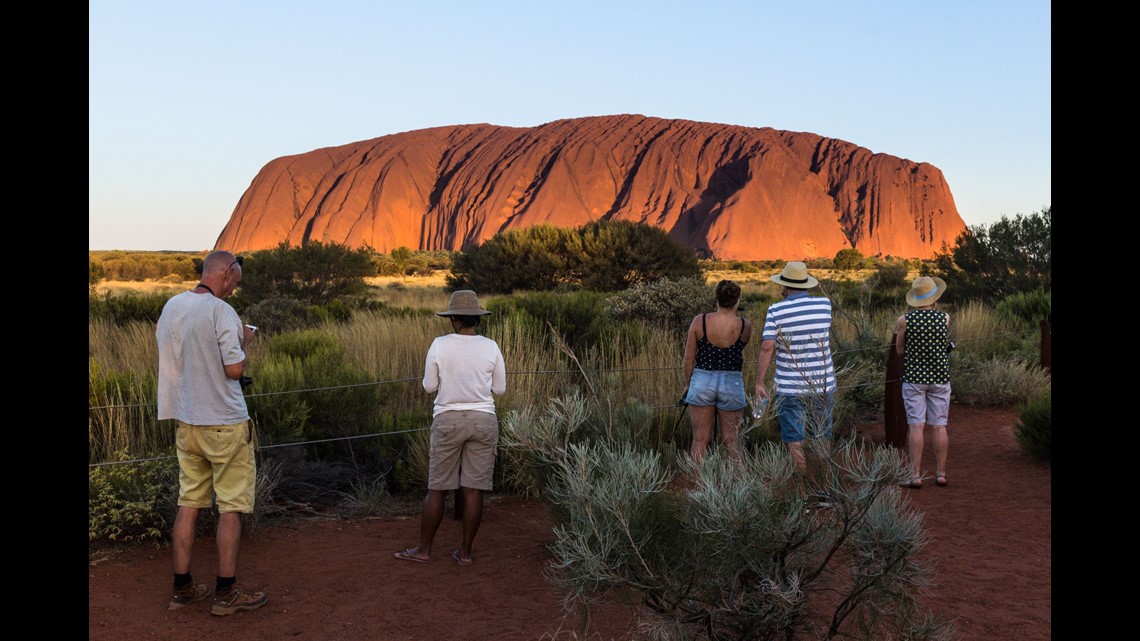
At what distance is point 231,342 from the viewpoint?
4172mm

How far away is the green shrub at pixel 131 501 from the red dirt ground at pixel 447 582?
21cm

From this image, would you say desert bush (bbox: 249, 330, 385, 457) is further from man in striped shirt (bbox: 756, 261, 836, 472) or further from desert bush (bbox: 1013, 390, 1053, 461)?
desert bush (bbox: 1013, 390, 1053, 461)

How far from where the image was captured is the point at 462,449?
16.4ft

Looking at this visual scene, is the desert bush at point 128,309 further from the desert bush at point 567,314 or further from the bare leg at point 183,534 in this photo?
the bare leg at point 183,534

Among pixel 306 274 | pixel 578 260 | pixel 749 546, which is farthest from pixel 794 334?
pixel 578 260

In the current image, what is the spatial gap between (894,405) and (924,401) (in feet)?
4.86

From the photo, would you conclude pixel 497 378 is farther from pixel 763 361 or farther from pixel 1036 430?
pixel 1036 430

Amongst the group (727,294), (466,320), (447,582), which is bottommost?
(447,582)

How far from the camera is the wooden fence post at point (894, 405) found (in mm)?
7906

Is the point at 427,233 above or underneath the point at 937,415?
above

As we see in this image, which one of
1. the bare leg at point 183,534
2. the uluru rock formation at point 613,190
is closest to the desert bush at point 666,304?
the bare leg at point 183,534
